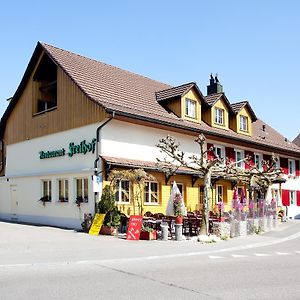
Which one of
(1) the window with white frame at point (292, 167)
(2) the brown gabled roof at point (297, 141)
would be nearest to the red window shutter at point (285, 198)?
(1) the window with white frame at point (292, 167)

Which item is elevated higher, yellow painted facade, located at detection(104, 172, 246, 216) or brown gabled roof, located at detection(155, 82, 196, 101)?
brown gabled roof, located at detection(155, 82, 196, 101)

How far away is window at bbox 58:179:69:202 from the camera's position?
73.2 ft

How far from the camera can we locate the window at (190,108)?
25.8m

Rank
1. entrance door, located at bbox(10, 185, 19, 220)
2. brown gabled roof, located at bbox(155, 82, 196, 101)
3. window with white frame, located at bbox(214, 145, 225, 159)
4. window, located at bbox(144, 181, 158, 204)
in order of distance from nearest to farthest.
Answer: window, located at bbox(144, 181, 158, 204) < brown gabled roof, located at bbox(155, 82, 196, 101) < entrance door, located at bbox(10, 185, 19, 220) < window with white frame, located at bbox(214, 145, 225, 159)

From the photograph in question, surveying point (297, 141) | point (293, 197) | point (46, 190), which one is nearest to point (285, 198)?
point (293, 197)

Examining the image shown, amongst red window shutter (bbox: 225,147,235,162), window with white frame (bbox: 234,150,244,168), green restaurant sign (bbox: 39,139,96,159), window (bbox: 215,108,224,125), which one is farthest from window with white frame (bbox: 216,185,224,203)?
green restaurant sign (bbox: 39,139,96,159)

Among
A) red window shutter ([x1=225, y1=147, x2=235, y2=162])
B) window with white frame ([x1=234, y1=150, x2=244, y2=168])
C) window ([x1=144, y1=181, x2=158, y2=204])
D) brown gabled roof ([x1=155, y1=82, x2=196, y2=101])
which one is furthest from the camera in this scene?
window with white frame ([x1=234, y1=150, x2=244, y2=168])

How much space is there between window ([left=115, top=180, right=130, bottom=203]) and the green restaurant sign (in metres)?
2.08

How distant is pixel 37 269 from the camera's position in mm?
10281

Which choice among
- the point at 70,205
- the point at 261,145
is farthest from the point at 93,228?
the point at 261,145

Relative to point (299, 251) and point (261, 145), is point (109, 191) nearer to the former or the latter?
point (299, 251)

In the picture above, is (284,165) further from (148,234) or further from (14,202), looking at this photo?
(148,234)

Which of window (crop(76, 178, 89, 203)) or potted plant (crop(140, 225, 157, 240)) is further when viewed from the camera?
window (crop(76, 178, 89, 203))

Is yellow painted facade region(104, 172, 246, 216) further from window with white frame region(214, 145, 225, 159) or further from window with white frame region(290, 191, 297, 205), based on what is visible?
window with white frame region(290, 191, 297, 205)
